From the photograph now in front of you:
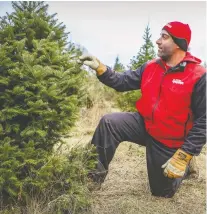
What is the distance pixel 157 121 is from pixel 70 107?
3.38 ft

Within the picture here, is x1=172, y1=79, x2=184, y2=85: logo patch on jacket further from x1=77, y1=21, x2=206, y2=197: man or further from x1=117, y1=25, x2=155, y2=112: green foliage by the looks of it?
x1=117, y1=25, x2=155, y2=112: green foliage

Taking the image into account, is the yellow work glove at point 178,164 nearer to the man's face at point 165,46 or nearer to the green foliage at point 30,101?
the green foliage at point 30,101

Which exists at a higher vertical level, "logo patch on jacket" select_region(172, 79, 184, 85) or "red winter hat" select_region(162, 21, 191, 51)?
"red winter hat" select_region(162, 21, 191, 51)

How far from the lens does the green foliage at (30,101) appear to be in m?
3.32

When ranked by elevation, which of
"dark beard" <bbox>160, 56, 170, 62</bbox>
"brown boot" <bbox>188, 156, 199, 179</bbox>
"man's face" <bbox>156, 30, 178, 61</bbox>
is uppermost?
"man's face" <bbox>156, 30, 178, 61</bbox>

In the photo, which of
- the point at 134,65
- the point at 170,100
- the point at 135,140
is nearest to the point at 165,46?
the point at 170,100

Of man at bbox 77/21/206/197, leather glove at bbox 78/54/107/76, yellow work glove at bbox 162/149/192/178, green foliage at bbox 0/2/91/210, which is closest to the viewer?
green foliage at bbox 0/2/91/210

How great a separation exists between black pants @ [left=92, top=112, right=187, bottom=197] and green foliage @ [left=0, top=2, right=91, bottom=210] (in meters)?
0.44

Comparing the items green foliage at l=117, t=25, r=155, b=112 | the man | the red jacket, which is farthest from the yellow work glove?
green foliage at l=117, t=25, r=155, b=112

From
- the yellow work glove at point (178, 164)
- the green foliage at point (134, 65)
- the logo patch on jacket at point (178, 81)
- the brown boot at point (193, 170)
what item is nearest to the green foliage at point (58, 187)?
the yellow work glove at point (178, 164)

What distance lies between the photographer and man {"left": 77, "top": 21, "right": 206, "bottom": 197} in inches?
148

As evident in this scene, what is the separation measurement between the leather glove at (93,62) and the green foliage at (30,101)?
0.23 meters

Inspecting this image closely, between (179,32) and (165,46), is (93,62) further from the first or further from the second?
→ (179,32)

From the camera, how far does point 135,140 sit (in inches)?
168
